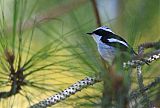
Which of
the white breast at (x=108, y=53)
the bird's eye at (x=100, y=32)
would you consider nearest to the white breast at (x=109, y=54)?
the white breast at (x=108, y=53)

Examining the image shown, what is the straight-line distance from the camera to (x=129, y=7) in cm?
142

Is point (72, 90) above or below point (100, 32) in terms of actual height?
below

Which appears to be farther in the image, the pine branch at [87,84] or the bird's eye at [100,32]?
the bird's eye at [100,32]

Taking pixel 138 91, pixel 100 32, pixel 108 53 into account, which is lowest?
pixel 138 91

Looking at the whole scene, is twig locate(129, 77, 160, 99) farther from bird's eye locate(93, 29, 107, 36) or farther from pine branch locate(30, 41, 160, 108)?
bird's eye locate(93, 29, 107, 36)

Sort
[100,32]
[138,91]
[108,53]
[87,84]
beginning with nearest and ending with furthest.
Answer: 1. [138,91]
2. [87,84]
3. [108,53]
4. [100,32]

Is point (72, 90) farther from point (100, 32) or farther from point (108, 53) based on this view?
point (100, 32)

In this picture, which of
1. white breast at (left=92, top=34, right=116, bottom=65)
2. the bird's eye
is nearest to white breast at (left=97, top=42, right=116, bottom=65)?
white breast at (left=92, top=34, right=116, bottom=65)

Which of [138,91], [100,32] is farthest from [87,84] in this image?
[100,32]

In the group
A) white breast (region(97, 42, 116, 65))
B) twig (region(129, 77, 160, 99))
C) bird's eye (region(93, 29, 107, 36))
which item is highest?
bird's eye (region(93, 29, 107, 36))

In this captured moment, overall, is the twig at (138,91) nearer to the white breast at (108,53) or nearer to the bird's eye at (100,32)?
the white breast at (108,53)

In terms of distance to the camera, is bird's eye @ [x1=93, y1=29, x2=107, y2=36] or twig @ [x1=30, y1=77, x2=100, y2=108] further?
bird's eye @ [x1=93, y1=29, x2=107, y2=36]

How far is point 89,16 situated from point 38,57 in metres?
0.28

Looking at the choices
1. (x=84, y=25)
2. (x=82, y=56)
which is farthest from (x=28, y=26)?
(x=82, y=56)
